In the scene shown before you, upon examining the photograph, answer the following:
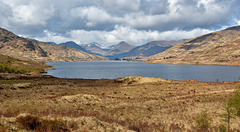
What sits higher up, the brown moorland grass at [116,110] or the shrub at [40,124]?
the shrub at [40,124]

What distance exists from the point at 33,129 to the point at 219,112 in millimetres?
26371

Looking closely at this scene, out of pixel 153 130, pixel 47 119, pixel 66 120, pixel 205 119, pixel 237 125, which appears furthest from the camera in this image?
pixel 237 125

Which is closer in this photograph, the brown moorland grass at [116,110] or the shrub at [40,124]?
the shrub at [40,124]

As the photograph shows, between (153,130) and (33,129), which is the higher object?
(33,129)

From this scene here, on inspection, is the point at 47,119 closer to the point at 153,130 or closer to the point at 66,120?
the point at 66,120

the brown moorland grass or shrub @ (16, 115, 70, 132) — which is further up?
shrub @ (16, 115, 70, 132)

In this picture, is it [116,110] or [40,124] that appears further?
[116,110]

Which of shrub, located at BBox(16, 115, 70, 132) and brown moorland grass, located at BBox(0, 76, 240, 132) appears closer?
shrub, located at BBox(16, 115, 70, 132)

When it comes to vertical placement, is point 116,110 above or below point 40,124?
below

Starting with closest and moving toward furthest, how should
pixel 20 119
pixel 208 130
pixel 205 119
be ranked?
pixel 20 119
pixel 208 130
pixel 205 119

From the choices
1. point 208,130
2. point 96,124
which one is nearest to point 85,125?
point 96,124

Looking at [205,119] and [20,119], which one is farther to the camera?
[205,119]

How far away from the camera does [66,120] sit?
1386cm

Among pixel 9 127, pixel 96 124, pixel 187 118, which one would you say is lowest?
pixel 187 118
